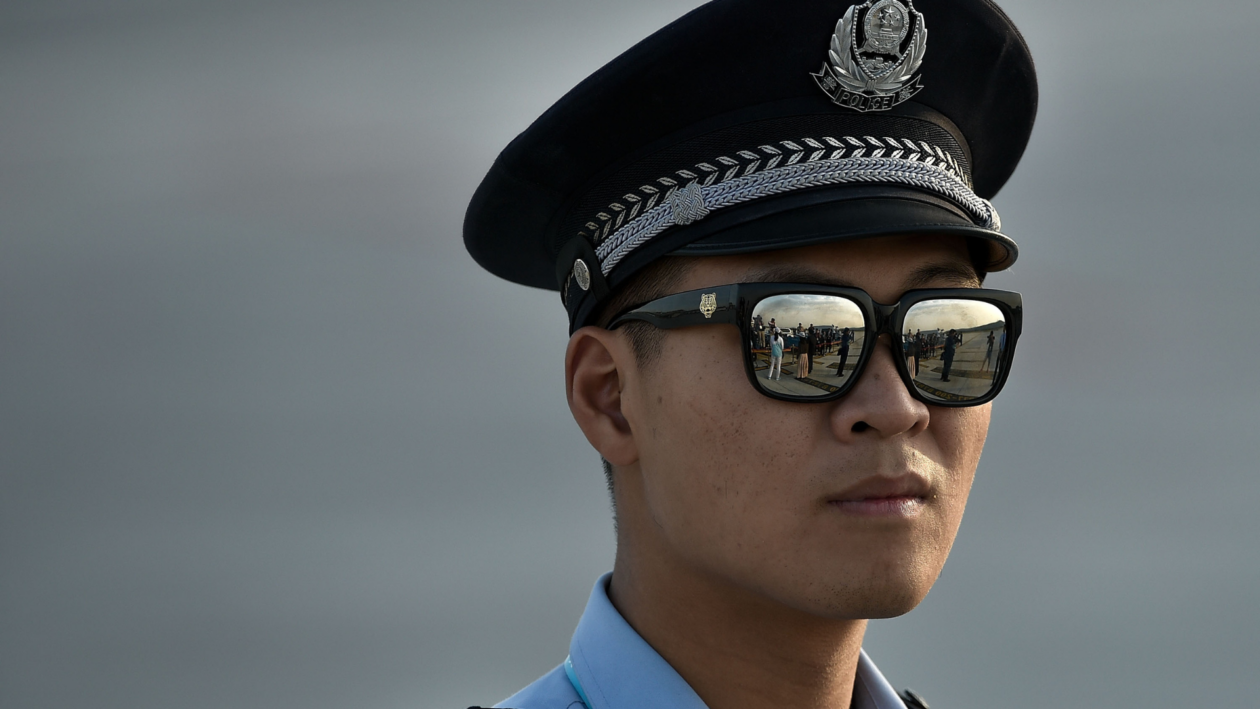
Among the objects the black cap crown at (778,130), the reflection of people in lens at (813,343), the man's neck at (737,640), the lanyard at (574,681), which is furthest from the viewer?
the lanyard at (574,681)

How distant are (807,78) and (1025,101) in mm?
648

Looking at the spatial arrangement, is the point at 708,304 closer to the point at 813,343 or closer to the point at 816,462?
the point at 813,343

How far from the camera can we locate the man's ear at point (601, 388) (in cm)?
216

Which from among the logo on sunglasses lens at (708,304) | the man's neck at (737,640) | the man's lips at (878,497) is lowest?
the man's neck at (737,640)

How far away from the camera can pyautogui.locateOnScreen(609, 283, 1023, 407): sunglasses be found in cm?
185

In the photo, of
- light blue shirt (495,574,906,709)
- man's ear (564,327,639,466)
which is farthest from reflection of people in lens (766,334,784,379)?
light blue shirt (495,574,906,709)

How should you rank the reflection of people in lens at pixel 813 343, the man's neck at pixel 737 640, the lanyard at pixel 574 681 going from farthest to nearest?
1. the lanyard at pixel 574 681
2. the man's neck at pixel 737 640
3. the reflection of people in lens at pixel 813 343

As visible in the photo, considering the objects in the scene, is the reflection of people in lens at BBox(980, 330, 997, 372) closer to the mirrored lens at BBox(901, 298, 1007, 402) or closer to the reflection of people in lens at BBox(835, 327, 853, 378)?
the mirrored lens at BBox(901, 298, 1007, 402)

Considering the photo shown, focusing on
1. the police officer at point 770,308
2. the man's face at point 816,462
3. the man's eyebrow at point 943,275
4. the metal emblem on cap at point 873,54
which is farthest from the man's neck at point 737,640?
the metal emblem on cap at point 873,54

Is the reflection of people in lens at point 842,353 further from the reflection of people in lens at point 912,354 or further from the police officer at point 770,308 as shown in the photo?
the reflection of people in lens at point 912,354

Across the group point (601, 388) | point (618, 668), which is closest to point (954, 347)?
point (601, 388)

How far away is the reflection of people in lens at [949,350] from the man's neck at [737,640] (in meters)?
0.55

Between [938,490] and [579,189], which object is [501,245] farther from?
[938,490]

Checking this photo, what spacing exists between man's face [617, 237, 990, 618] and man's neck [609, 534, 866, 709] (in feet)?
0.50
